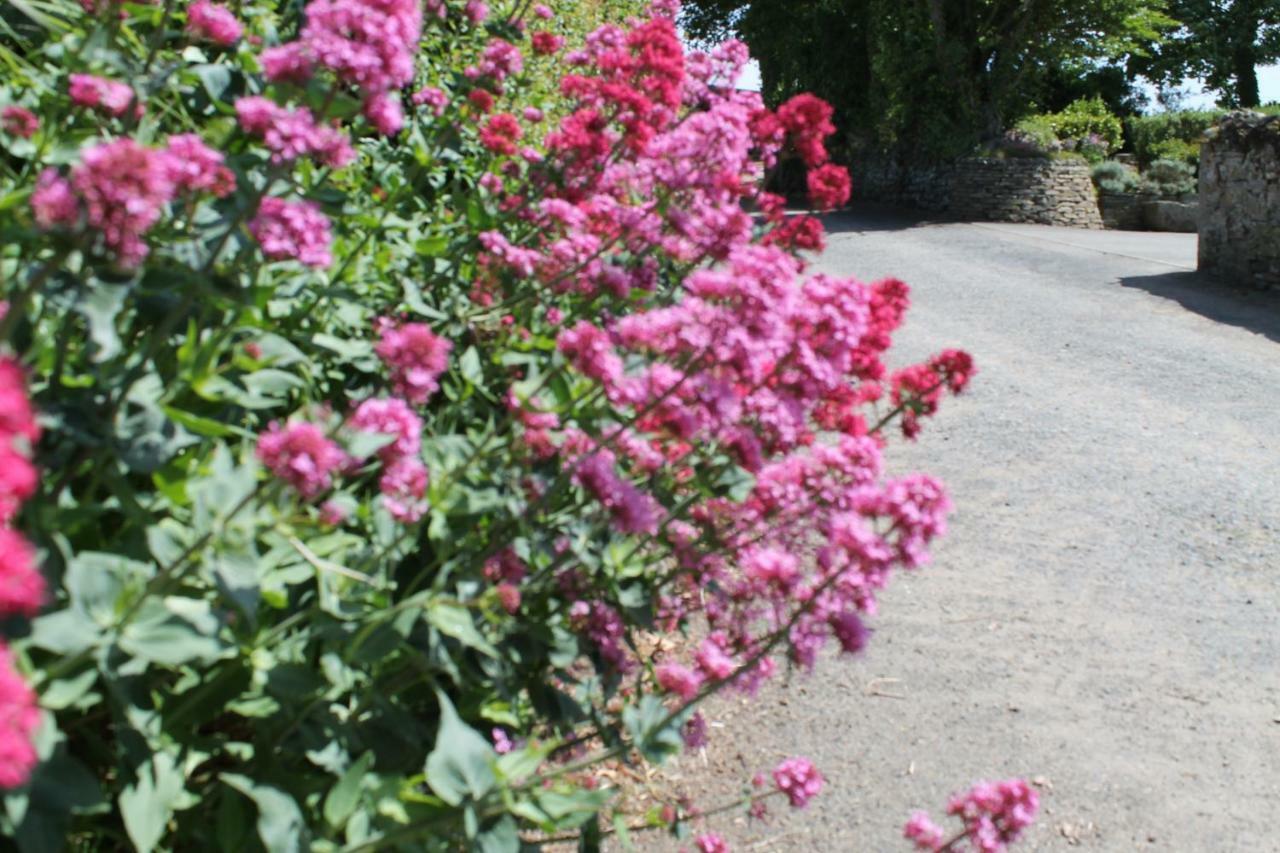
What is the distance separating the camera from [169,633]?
1564mm

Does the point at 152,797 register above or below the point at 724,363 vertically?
below

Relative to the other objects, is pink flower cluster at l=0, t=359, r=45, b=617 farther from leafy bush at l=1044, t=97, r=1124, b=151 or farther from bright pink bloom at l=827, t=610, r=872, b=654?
leafy bush at l=1044, t=97, r=1124, b=151

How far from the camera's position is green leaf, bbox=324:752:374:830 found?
179 cm

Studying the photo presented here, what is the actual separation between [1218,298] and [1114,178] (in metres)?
13.3

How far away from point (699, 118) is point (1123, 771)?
2.63 meters

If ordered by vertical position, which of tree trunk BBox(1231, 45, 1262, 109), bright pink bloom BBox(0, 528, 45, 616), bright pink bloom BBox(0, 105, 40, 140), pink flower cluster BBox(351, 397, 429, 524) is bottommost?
pink flower cluster BBox(351, 397, 429, 524)

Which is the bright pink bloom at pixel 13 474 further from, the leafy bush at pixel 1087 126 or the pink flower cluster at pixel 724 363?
the leafy bush at pixel 1087 126

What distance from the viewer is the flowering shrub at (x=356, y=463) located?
1631mm

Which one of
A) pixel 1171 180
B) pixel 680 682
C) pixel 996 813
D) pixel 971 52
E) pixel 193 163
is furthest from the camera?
pixel 971 52

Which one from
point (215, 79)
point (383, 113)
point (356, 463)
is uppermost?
point (215, 79)

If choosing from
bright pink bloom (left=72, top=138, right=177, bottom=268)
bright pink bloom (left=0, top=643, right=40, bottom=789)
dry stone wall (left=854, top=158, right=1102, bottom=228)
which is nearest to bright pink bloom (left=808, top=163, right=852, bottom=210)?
bright pink bloom (left=72, top=138, right=177, bottom=268)

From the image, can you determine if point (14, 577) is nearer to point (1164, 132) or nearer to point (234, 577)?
point (234, 577)

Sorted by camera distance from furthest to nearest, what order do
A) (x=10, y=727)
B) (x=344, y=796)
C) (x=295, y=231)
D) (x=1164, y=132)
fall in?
(x=1164, y=132)
(x=295, y=231)
(x=344, y=796)
(x=10, y=727)

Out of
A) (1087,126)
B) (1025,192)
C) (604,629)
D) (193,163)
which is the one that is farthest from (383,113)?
(1087,126)
